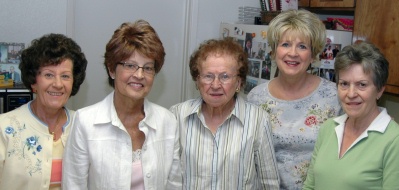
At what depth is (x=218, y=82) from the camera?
1762mm

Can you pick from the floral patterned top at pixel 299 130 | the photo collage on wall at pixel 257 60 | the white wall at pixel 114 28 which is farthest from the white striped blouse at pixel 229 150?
the white wall at pixel 114 28

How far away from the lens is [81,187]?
1.69m

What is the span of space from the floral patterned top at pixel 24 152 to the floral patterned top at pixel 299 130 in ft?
3.15

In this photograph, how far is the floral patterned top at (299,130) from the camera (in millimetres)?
1876

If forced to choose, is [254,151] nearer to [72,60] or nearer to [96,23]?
[72,60]

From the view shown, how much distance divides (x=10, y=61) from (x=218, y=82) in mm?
1454

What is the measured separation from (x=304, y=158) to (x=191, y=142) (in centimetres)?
49

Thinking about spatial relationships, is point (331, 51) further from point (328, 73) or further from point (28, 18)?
point (28, 18)

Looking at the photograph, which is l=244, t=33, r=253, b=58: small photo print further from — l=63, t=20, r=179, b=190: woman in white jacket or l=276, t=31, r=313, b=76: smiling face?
l=63, t=20, r=179, b=190: woman in white jacket

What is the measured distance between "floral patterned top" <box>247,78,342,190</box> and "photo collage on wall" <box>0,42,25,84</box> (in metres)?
1.55

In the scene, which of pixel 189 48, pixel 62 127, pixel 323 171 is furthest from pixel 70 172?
pixel 189 48

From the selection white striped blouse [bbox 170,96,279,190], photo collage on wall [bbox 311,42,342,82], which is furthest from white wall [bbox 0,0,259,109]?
white striped blouse [bbox 170,96,279,190]

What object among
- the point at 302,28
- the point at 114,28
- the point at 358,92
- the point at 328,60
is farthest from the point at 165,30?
the point at 358,92

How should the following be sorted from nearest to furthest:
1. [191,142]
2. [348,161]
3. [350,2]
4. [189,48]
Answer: [348,161] < [191,142] < [350,2] < [189,48]
